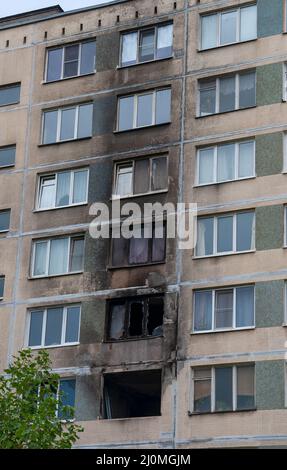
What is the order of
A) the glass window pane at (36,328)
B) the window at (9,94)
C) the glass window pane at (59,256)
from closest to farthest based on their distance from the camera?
1. the glass window pane at (36,328)
2. the glass window pane at (59,256)
3. the window at (9,94)

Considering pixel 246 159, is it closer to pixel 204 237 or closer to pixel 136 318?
pixel 204 237

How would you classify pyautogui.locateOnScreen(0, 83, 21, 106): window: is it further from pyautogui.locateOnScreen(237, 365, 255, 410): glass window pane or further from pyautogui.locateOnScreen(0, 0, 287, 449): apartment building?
pyautogui.locateOnScreen(237, 365, 255, 410): glass window pane

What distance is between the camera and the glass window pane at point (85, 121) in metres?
41.1

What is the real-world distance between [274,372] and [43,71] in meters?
17.8

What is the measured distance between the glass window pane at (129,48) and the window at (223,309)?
439 inches

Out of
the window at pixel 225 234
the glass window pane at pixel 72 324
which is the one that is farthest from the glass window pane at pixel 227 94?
the glass window pane at pixel 72 324

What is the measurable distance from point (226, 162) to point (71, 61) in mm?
9546

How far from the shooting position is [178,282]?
36.6 m

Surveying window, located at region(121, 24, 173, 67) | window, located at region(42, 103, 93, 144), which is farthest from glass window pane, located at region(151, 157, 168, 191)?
window, located at region(121, 24, 173, 67)

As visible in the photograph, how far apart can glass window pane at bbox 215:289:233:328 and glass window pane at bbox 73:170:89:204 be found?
24.8 ft

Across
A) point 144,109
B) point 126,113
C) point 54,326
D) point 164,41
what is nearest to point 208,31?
point 164,41

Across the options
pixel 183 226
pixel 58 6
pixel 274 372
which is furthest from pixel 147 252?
pixel 58 6

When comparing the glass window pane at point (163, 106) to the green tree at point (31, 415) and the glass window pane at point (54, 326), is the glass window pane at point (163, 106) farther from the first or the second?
the green tree at point (31, 415)

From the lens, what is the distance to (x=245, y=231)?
119ft
